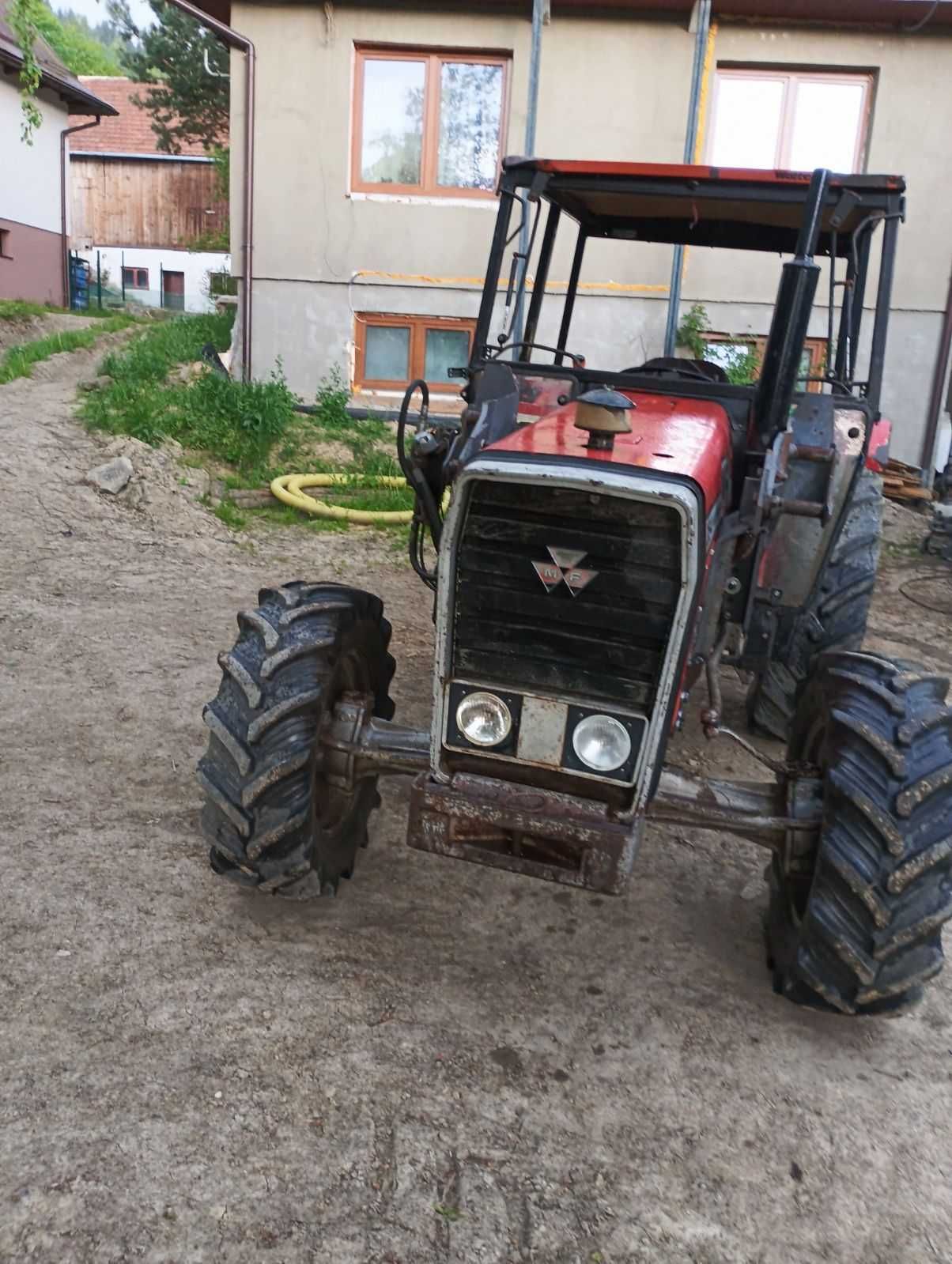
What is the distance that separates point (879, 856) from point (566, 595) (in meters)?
1.07

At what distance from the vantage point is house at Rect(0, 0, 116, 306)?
19.1m

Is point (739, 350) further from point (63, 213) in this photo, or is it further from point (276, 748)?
point (63, 213)

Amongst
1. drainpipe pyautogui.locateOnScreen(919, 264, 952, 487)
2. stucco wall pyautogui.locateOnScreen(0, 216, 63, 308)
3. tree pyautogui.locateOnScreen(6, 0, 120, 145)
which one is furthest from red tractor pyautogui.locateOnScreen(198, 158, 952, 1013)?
stucco wall pyautogui.locateOnScreen(0, 216, 63, 308)

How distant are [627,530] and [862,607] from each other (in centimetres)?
259

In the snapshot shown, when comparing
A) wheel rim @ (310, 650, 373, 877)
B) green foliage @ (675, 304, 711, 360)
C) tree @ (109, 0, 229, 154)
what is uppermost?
tree @ (109, 0, 229, 154)

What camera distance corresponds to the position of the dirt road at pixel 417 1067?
2275mm

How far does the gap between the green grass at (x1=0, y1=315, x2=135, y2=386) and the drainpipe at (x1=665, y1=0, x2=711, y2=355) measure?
22.9 ft

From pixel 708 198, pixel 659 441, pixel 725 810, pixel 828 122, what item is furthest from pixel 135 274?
pixel 725 810

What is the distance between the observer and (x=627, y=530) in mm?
2637

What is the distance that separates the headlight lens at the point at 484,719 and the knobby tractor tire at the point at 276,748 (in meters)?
0.51

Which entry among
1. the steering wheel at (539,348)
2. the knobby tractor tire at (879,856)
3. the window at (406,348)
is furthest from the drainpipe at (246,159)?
the knobby tractor tire at (879,856)

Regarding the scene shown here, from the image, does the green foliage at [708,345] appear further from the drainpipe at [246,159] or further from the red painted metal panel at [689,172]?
the red painted metal panel at [689,172]

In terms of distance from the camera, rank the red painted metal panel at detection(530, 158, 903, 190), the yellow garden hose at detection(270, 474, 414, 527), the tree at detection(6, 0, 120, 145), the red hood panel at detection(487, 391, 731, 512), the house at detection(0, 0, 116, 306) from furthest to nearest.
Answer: the house at detection(0, 0, 116, 306) → the yellow garden hose at detection(270, 474, 414, 527) → the tree at detection(6, 0, 120, 145) → the red painted metal panel at detection(530, 158, 903, 190) → the red hood panel at detection(487, 391, 731, 512)

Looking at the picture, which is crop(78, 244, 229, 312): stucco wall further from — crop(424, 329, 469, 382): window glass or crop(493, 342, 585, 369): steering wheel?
crop(493, 342, 585, 369): steering wheel
